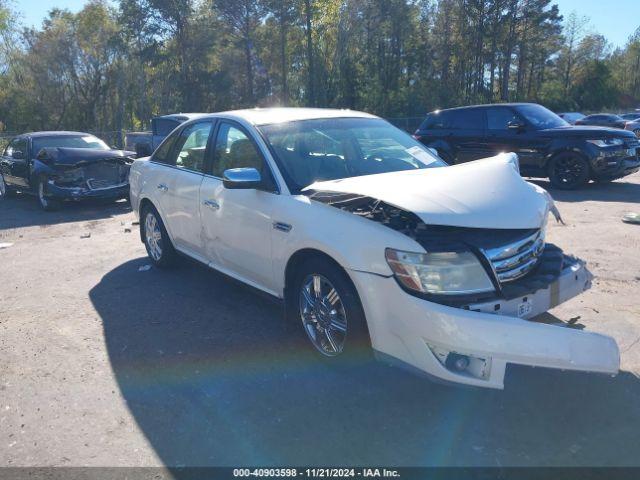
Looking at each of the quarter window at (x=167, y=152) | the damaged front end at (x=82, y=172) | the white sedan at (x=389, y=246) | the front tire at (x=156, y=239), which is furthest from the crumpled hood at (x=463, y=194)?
the damaged front end at (x=82, y=172)

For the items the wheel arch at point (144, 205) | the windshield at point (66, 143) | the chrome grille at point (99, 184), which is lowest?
the chrome grille at point (99, 184)

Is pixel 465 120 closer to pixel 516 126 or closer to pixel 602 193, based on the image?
pixel 516 126

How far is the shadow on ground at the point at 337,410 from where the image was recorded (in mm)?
2896

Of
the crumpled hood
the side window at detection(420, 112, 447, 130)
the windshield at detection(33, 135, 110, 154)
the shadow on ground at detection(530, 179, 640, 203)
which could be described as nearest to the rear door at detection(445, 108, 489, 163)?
the side window at detection(420, 112, 447, 130)

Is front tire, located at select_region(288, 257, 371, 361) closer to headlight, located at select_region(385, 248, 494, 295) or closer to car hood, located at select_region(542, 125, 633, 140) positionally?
headlight, located at select_region(385, 248, 494, 295)

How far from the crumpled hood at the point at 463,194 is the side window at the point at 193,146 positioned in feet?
5.72

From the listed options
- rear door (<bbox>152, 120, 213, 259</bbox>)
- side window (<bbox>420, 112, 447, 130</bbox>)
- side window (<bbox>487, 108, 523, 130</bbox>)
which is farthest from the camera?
side window (<bbox>420, 112, 447, 130</bbox>)

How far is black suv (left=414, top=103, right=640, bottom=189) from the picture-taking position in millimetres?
10469

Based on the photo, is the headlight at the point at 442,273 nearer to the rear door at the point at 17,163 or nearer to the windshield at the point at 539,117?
the windshield at the point at 539,117

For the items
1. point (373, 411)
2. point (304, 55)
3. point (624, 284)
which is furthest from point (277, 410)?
point (304, 55)

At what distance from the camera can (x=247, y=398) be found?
137 inches

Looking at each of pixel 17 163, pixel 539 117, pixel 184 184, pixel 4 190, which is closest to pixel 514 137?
pixel 539 117

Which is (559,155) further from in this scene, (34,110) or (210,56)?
(34,110)

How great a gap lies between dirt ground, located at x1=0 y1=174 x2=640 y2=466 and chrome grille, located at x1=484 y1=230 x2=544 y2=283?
0.80m
